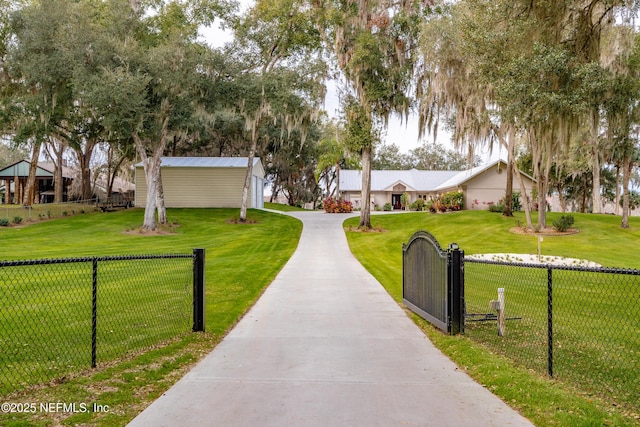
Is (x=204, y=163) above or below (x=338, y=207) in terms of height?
above

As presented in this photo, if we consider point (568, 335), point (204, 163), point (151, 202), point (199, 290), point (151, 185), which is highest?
point (204, 163)

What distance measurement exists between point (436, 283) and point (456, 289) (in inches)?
22.0

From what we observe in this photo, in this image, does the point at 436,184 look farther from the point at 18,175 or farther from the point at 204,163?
the point at 18,175

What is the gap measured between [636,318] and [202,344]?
Result: 24.6 feet

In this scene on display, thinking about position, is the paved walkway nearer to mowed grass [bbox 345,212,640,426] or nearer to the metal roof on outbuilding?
mowed grass [bbox 345,212,640,426]

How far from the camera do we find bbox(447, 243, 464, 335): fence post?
246 inches

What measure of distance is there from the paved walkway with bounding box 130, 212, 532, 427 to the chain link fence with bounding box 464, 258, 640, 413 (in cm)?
106

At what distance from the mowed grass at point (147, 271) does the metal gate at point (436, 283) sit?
3085mm

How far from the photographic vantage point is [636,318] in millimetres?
8195

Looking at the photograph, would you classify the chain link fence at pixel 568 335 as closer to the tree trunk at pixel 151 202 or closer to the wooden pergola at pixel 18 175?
the tree trunk at pixel 151 202

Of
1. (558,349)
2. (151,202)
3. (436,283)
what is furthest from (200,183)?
(558,349)

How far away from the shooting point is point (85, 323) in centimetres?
681

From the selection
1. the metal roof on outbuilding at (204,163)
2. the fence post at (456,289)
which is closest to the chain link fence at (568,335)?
the fence post at (456,289)

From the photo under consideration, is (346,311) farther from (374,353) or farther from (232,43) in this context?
(232,43)
